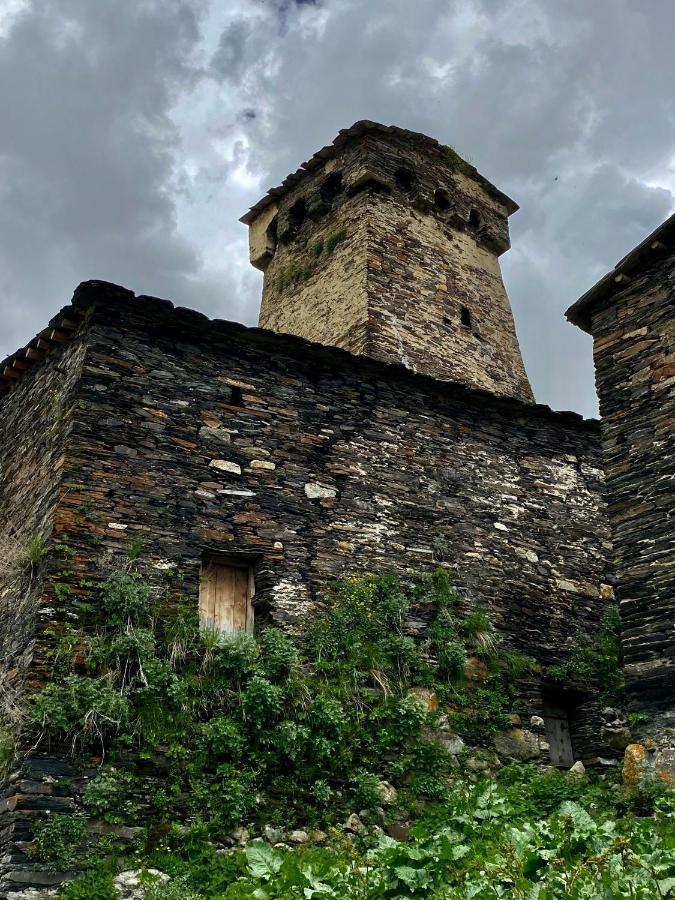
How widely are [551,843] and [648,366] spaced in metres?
4.44

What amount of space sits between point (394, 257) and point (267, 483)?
6.57 meters

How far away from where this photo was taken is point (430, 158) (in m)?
15.7

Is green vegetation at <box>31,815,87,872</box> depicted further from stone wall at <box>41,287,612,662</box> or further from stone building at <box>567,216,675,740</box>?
stone building at <box>567,216,675,740</box>

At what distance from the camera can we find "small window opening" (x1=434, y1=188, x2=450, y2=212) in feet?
50.6

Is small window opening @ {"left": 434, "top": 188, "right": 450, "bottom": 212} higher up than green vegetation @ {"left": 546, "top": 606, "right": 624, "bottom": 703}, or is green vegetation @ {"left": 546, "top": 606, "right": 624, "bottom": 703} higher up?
small window opening @ {"left": 434, "top": 188, "right": 450, "bottom": 212}

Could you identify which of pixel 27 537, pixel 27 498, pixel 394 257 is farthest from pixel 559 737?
pixel 394 257

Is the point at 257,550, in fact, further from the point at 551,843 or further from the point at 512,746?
the point at 551,843

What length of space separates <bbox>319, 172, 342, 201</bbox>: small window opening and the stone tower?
0.06 feet

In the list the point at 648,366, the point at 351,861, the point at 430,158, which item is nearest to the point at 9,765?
the point at 351,861

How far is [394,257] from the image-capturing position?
1408cm

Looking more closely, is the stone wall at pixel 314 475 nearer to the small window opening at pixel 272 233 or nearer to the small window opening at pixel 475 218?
the small window opening at pixel 475 218

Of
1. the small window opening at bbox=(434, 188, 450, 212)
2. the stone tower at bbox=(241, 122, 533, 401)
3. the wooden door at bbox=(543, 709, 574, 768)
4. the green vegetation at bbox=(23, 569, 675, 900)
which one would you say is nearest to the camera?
the green vegetation at bbox=(23, 569, 675, 900)

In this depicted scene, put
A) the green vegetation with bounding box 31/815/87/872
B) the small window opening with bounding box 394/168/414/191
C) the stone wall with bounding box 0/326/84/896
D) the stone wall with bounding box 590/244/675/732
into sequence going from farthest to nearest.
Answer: the small window opening with bounding box 394/168/414/191, the stone wall with bounding box 590/244/675/732, the stone wall with bounding box 0/326/84/896, the green vegetation with bounding box 31/815/87/872

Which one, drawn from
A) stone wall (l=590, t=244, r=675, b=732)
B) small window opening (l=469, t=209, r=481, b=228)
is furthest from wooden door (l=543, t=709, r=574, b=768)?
small window opening (l=469, t=209, r=481, b=228)
